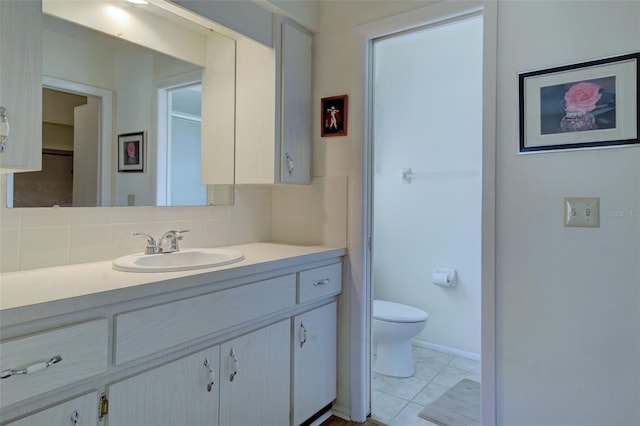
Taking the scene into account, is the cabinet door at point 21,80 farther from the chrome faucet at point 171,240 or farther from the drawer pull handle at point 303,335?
the drawer pull handle at point 303,335

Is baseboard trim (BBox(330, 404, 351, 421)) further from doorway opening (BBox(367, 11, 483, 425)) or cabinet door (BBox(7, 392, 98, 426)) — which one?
cabinet door (BBox(7, 392, 98, 426))

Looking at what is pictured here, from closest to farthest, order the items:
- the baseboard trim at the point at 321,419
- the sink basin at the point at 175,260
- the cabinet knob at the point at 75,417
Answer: the cabinet knob at the point at 75,417, the sink basin at the point at 175,260, the baseboard trim at the point at 321,419

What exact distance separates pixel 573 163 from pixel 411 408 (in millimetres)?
1493

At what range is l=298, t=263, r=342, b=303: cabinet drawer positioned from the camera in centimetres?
166

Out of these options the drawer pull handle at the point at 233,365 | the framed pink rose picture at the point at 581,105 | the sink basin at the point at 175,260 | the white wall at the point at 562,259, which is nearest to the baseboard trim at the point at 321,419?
the drawer pull handle at the point at 233,365

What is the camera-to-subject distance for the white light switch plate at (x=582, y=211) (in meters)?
1.35

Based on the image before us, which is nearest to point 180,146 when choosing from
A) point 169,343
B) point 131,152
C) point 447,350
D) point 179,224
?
point 131,152

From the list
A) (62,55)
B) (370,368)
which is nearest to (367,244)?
(370,368)

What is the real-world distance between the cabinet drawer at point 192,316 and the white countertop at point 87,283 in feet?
0.20

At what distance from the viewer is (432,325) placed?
9.66 feet

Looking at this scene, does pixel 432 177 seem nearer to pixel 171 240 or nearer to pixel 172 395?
pixel 171 240

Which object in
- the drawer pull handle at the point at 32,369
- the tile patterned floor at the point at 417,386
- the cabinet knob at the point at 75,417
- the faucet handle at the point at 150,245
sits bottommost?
the tile patterned floor at the point at 417,386

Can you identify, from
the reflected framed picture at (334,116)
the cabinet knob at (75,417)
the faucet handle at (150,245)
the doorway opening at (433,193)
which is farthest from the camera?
the doorway opening at (433,193)

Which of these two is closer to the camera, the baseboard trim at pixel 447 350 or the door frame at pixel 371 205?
the door frame at pixel 371 205
